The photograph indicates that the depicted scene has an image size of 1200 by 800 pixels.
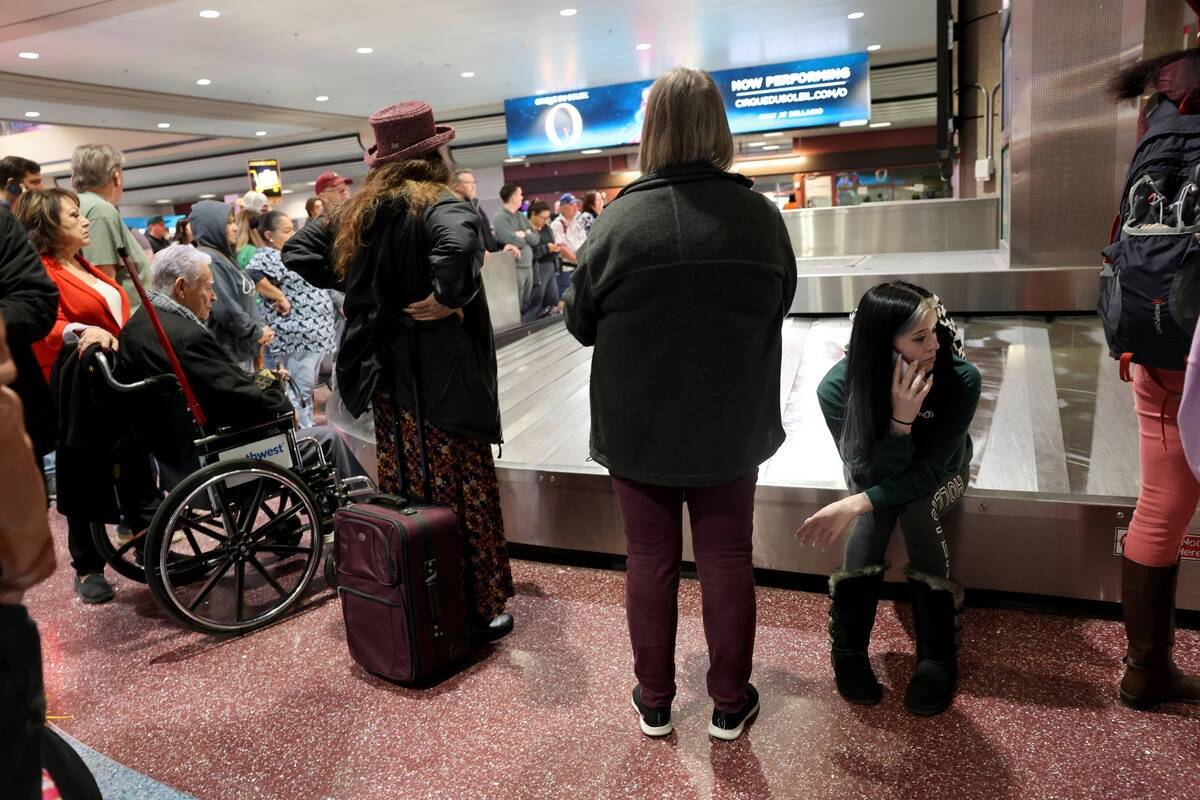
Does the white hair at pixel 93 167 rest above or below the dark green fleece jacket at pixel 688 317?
above

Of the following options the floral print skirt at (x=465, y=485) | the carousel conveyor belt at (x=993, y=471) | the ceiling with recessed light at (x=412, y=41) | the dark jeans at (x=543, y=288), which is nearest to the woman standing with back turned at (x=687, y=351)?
the floral print skirt at (x=465, y=485)

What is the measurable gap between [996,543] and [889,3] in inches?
366

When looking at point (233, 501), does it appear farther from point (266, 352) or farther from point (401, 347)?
point (266, 352)

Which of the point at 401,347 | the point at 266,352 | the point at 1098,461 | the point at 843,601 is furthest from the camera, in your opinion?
the point at 266,352

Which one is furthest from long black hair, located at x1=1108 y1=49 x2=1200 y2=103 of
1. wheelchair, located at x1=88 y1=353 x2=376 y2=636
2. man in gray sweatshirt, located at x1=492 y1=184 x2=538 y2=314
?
man in gray sweatshirt, located at x1=492 y1=184 x2=538 y2=314

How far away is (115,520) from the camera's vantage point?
3.04 meters

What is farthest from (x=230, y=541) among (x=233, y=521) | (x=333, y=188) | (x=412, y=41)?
(x=412, y=41)

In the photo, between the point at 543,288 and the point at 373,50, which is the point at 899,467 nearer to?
the point at 543,288

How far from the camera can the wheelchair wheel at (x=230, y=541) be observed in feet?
8.64

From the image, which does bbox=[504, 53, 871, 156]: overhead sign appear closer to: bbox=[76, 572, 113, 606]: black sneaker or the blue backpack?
bbox=[76, 572, 113, 606]: black sneaker

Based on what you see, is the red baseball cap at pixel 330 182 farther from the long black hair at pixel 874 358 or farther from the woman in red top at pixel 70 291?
the long black hair at pixel 874 358

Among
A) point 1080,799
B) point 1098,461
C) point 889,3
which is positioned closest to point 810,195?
point 889,3

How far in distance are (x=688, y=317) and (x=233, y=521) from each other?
1904 millimetres

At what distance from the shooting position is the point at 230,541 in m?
2.86
